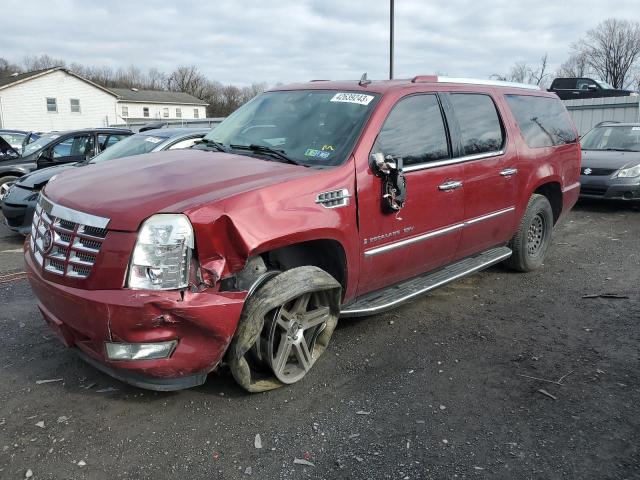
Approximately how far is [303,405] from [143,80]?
95152mm

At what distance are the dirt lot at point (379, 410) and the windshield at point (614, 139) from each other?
6.94m

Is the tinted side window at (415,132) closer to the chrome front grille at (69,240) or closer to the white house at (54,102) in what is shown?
the chrome front grille at (69,240)

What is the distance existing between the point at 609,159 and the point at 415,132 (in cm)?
711

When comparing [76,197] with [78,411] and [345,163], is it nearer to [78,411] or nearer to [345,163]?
[78,411]

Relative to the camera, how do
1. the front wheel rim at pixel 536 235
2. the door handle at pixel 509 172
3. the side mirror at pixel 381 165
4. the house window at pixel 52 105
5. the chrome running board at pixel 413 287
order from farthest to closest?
the house window at pixel 52 105
the front wheel rim at pixel 536 235
the door handle at pixel 509 172
the chrome running board at pixel 413 287
the side mirror at pixel 381 165

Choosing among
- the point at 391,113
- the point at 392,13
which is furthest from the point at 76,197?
the point at 392,13

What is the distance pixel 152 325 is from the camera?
2.58 m

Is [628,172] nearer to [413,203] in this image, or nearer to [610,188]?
[610,188]

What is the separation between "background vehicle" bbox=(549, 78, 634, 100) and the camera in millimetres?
19953

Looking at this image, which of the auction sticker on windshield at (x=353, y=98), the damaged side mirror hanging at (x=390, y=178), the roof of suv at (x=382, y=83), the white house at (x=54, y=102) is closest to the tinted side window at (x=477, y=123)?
the roof of suv at (x=382, y=83)

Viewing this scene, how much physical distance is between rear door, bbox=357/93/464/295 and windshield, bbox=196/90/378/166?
23cm

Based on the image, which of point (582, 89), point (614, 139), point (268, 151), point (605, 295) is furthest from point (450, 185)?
point (582, 89)

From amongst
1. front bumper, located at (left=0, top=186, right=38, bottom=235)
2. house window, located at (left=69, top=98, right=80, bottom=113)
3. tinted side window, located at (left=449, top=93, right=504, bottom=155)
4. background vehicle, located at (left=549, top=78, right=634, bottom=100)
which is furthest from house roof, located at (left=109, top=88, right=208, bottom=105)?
tinted side window, located at (left=449, top=93, right=504, bottom=155)

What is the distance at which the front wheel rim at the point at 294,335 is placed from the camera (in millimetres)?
3092
